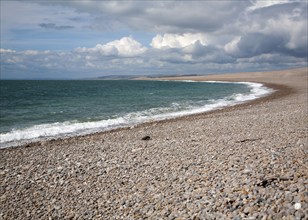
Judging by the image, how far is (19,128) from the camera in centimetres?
1956

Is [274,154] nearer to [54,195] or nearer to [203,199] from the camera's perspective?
[203,199]

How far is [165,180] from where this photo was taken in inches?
298

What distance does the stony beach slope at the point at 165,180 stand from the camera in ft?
18.3

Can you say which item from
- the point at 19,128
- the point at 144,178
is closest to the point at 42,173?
the point at 144,178

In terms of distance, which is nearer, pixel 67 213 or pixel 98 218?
pixel 98 218

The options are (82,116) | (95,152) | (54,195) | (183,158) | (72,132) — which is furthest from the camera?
(82,116)

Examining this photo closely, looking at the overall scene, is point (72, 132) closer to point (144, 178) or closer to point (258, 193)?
point (144, 178)

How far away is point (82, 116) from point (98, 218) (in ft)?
63.7

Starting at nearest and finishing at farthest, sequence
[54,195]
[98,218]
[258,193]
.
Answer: [258,193] < [98,218] < [54,195]

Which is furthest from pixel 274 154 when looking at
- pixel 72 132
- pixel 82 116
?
pixel 82 116

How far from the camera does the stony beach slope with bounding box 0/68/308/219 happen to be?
5586mm

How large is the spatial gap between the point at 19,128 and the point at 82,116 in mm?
6201

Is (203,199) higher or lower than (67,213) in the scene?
higher

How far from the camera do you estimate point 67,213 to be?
6641 mm
